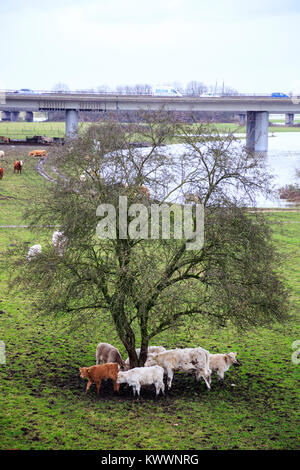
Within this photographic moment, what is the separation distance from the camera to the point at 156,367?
14.3 meters

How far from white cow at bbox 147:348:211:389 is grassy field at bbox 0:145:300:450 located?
0.49 meters

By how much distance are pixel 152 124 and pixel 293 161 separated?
222ft

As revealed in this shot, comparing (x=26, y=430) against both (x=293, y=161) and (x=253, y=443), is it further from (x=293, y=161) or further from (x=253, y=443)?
(x=293, y=161)

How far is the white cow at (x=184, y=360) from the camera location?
15.0 m

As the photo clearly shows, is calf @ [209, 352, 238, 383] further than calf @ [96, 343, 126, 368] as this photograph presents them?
No

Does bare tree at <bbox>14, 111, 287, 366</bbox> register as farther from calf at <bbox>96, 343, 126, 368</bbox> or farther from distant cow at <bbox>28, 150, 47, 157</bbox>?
distant cow at <bbox>28, 150, 47, 157</bbox>

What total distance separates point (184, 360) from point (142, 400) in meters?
1.66

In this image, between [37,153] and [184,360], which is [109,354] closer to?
[184,360]

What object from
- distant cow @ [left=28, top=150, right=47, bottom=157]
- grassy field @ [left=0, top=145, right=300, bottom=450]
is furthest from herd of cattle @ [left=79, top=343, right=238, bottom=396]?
distant cow @ [left=28, top=150, right=47, bottom=157]

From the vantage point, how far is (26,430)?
39.5 feet

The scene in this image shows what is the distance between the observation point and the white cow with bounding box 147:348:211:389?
15008 mm

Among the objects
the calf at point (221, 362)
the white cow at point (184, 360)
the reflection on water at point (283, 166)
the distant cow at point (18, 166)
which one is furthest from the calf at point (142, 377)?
the distant cow at point (18, 166)

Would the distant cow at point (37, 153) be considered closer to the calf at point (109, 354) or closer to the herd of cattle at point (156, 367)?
the herd of cattle at point (156, 367)

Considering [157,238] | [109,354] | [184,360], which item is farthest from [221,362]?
[157,238]
